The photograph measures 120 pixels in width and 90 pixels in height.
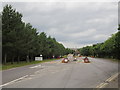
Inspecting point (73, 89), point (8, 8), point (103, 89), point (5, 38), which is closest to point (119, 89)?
point (103, 89)

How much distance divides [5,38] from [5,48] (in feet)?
7.87

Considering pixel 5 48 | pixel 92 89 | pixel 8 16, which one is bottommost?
pixel 92 89

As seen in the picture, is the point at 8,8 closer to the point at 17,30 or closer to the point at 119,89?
the point at 17,30

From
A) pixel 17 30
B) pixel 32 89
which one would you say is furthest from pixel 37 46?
pixel 32 89

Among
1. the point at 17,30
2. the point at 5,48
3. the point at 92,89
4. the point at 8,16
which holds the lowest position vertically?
the point at 92,89

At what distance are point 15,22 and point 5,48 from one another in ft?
19.2

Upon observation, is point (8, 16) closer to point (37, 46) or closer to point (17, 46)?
point (17, 46)

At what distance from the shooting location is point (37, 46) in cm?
6122

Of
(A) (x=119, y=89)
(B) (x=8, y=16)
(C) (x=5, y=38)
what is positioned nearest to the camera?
(A) (x=119, y=89)

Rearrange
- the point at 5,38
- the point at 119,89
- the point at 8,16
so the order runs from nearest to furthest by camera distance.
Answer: the point at 119,89
the point at 5,38
the point at 8,16

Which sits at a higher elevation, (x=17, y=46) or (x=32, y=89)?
(x=17, y=46)

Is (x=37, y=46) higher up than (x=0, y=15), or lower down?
lower down

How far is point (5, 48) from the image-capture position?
125ft

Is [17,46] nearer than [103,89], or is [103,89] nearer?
[103,89]
